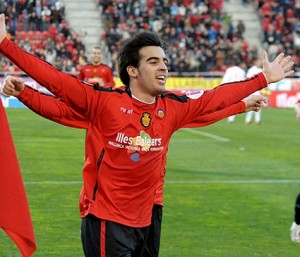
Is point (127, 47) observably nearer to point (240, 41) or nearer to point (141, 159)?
point (141, 159)

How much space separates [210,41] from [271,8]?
5634 millimetres

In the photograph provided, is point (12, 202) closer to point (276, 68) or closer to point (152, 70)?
point (152, 70)

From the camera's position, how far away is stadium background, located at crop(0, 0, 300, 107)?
4044 centimetres

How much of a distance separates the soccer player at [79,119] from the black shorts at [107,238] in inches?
4.2

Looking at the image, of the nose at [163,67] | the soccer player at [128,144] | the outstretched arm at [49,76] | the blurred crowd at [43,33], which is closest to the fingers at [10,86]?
the outstretched arm at [49,76]

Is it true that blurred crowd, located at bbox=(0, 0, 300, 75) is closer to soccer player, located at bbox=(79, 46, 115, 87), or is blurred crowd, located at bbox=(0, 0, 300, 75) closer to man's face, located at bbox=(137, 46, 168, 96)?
soccer player, located at bbox=(79, 46, 115, 87)

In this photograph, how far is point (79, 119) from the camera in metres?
6.44

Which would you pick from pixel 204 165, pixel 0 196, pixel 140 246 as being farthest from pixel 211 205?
pixel 0 196

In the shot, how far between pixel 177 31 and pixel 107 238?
129ft

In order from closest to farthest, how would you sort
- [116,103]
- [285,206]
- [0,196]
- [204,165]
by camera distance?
[0,196] → [116,103] → [285,206] → [204,165]

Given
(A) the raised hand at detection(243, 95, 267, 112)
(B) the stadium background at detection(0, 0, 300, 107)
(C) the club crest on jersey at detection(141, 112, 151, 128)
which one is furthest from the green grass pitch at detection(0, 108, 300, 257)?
(B) the stadium background at detection(0, 0, 300, 107)

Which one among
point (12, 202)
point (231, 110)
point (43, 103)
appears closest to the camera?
point (12, 202)

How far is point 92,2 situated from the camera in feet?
151

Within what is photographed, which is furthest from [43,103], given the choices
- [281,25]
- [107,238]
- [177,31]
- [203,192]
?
[281,25]
